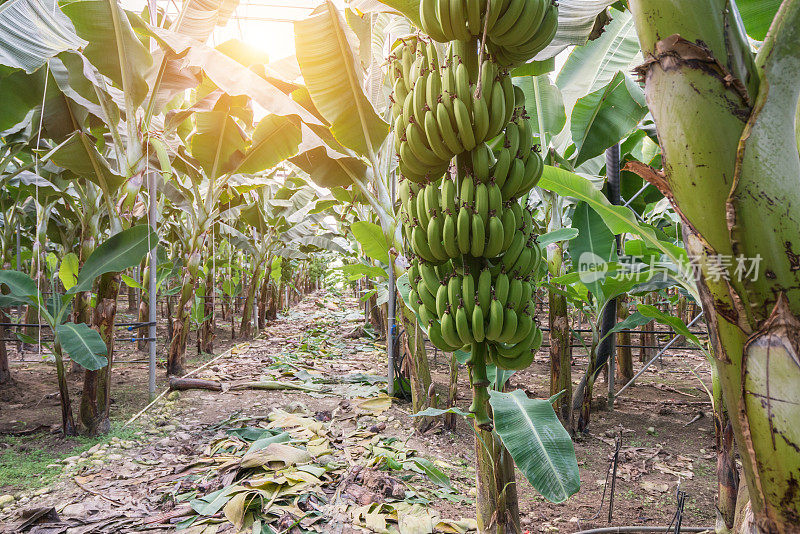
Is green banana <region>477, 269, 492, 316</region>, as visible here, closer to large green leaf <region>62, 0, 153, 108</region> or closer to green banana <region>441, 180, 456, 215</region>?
green banana <region>441, 180, 456, 215</region>

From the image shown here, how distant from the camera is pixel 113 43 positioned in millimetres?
2828

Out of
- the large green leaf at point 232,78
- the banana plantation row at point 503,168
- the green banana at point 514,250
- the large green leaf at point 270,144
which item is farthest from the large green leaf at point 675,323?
the large green leaf at point 270,144

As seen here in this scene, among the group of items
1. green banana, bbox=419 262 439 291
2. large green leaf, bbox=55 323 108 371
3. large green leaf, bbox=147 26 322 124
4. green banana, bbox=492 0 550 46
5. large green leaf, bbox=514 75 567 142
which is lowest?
large green leaf, bbox=55 323 108 371

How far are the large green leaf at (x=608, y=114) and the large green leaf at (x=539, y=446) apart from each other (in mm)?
1823

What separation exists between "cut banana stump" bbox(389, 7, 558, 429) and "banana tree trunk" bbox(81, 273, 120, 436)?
255cm

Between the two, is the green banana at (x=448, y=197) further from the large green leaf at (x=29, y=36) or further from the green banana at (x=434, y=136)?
the large green leaf at (x=29, y=36)

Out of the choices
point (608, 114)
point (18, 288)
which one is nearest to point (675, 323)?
point (608, 114)

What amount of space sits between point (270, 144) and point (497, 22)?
2857 millimetres

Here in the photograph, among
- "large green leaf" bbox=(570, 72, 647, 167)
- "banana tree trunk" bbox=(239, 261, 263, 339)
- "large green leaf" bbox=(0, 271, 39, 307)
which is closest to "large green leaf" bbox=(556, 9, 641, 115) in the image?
"large green leaf" bbox=(570, 72, 647, 167)

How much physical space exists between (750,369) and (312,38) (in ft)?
9.15

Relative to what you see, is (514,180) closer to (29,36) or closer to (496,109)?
(496,109)

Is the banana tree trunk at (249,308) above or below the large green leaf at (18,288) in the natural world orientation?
below

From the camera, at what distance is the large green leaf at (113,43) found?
262 centimetres

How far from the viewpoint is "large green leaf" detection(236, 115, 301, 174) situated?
12.1ft
